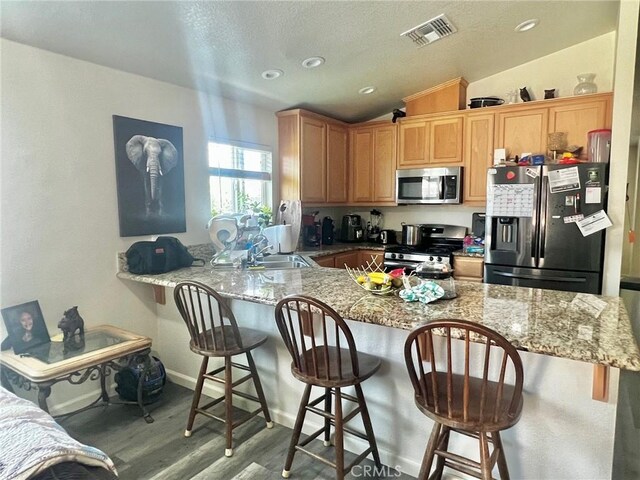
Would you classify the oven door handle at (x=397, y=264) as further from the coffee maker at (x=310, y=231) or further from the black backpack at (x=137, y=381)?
the black backpack at (x=137, y=381)

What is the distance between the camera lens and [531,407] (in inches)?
63.9

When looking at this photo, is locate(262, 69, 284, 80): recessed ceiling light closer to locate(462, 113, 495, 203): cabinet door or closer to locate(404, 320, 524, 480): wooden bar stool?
locate(462, 113, 495, 203): cabinet door

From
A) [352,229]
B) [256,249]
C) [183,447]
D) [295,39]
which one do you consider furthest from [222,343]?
[352,229]

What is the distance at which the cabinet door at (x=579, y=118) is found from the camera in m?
3.16

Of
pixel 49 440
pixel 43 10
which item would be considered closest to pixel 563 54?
pixel 43 10

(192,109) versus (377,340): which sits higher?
(192,109)

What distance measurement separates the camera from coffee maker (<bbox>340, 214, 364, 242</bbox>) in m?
4.60

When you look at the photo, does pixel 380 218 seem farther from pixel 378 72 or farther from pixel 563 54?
pixel 563 54

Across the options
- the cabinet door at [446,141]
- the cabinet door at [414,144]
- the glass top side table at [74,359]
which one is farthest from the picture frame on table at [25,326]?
the cabinet door at [446,141]

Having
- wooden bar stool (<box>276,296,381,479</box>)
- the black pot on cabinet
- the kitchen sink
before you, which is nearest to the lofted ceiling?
the black pot on cabinet

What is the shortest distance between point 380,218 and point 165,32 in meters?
3.12

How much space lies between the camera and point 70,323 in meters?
2.33

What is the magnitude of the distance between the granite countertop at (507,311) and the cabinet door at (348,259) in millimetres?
1536

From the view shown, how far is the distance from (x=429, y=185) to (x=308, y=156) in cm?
129
